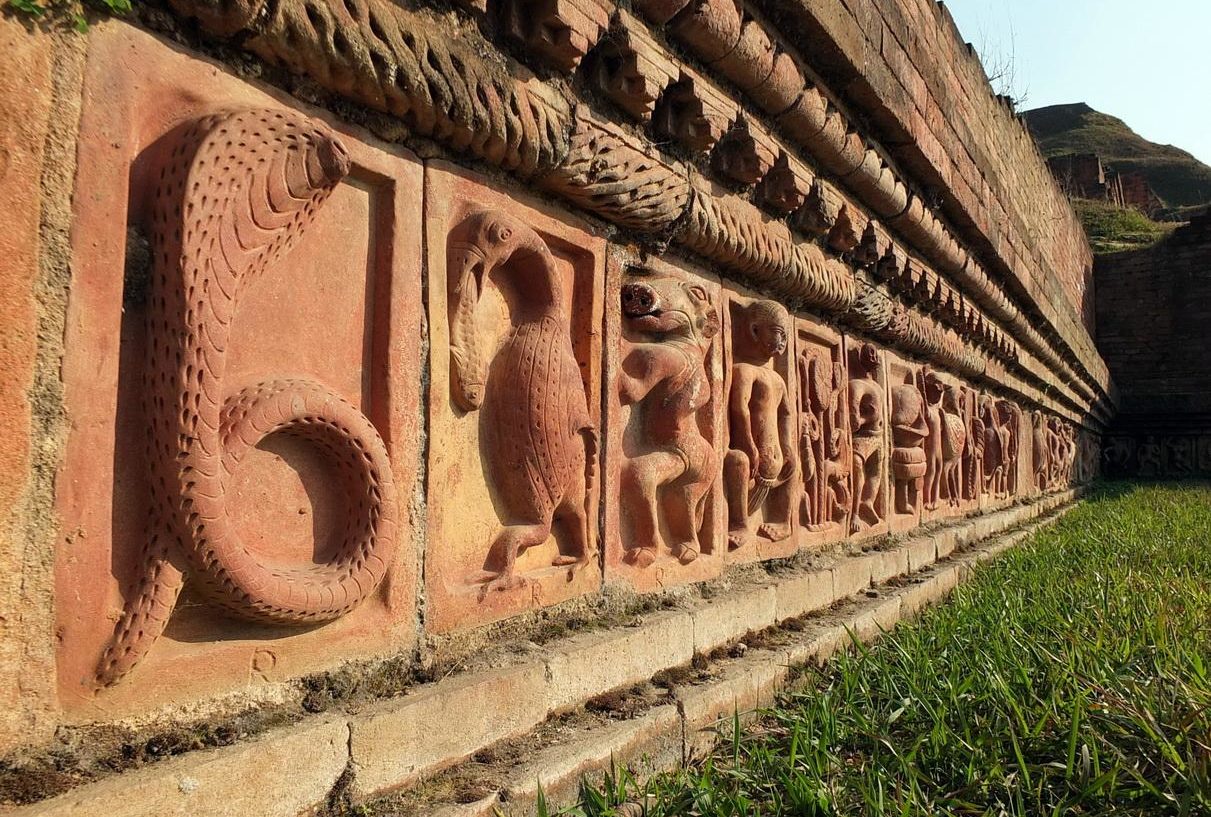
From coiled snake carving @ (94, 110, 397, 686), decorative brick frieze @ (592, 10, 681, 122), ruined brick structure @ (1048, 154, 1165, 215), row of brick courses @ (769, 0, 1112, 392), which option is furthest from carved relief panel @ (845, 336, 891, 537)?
ruined brick structure @ (1048, 154, 1165, 215)

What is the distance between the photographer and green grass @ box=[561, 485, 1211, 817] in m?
1.90

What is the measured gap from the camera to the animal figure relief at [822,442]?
12.7 feet

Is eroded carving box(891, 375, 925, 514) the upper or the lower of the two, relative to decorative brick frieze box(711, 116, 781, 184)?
lower

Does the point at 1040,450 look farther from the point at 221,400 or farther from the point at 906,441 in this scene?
the point at 221,400

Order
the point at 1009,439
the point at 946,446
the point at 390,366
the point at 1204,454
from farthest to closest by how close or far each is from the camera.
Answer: the point at 1204,454
the point at 1009,439
the point at 946,446
the point at 390,366

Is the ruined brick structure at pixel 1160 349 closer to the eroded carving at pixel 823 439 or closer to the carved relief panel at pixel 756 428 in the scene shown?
the eroded carving at pixel 823 439

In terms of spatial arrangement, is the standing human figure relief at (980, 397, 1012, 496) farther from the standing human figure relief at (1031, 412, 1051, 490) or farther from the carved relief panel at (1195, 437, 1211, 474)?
the carved relief panel at (1195, 437, 1211, 474)

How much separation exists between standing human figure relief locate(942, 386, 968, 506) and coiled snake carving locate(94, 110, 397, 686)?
5.16 m

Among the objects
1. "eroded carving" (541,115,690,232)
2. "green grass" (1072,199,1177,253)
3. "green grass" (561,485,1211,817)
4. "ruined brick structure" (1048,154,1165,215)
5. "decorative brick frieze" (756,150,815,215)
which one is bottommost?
"green grass" (561,485,1211,817)

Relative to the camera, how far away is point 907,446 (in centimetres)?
508

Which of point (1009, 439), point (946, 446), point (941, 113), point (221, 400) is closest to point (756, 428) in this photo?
point (221, 400)

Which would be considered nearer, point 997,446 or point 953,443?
point 953,443

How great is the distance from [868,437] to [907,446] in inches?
24.4

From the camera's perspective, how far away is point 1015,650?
2.91m
